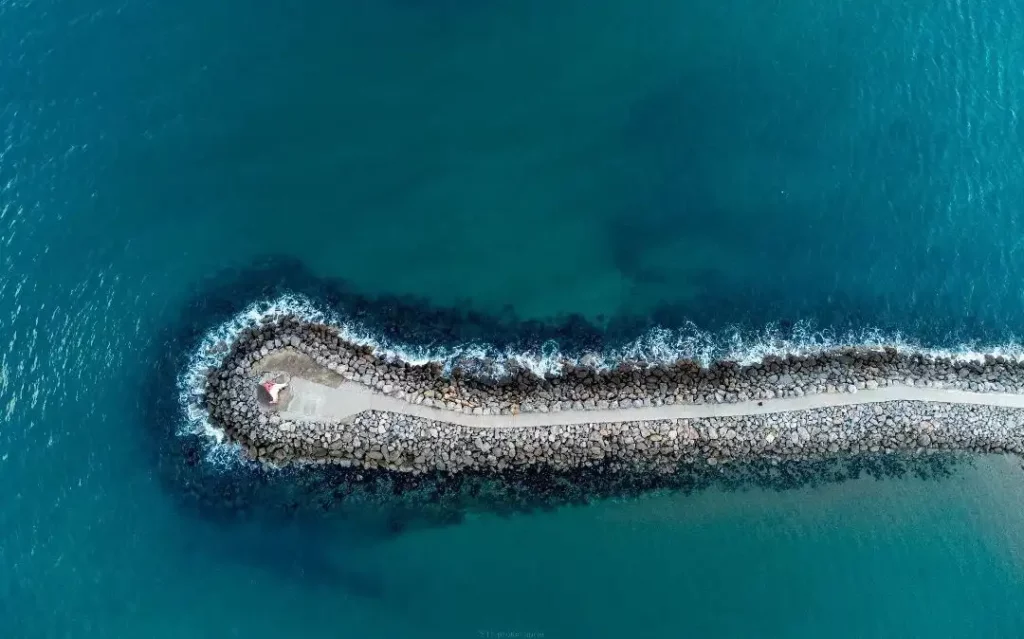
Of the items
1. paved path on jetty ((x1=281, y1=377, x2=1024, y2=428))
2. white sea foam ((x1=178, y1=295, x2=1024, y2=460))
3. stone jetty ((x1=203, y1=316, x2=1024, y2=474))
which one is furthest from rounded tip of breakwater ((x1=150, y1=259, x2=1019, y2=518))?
paved path on jetty ((x1=281, y1=377, x2=1024, y2=428))

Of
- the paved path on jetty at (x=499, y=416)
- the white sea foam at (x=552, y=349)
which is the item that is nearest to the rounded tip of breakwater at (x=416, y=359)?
the white sea foam at (x=552, y=349)

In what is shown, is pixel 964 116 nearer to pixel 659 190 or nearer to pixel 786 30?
pixel 786 30

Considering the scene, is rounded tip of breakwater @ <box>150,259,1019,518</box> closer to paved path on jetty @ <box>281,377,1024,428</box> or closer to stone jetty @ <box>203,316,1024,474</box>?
stone jetty @ <box>203,316,1024,474</box>

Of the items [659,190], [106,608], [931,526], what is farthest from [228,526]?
[931,526]

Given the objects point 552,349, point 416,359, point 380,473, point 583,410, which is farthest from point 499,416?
point 380,473

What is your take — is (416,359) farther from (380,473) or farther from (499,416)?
(380,473)

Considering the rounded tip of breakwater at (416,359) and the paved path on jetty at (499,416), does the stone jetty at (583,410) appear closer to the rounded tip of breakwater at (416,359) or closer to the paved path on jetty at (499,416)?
the paved path on jetty at (499,416)
